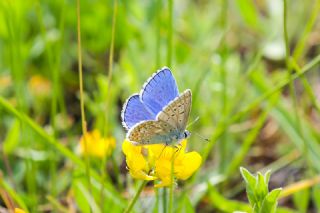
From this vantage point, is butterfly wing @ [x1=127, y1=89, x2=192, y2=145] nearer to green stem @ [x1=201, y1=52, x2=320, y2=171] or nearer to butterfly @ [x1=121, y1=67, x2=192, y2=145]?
butterfly @ [x1=121, y1=67, x2=192, y2=145]

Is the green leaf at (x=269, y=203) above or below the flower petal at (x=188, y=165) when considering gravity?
below

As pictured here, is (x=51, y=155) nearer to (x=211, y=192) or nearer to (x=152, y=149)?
(x=211, y=192)

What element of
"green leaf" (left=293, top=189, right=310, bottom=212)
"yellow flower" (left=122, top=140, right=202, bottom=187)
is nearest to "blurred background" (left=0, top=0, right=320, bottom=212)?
"green leaf" (left=293, top=189, right=310, bottom=212)

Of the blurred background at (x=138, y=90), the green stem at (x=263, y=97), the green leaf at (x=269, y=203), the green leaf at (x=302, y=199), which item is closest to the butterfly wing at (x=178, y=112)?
the green leaf at (x=269, y=203)

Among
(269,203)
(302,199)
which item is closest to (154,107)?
(269,203)

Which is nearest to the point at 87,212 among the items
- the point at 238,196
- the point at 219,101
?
the point at 238,196

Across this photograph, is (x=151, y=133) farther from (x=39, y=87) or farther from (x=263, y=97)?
(x=39, y=87)

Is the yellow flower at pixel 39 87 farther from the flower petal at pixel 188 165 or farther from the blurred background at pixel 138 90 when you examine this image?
the flower petal at pixel 188 165
